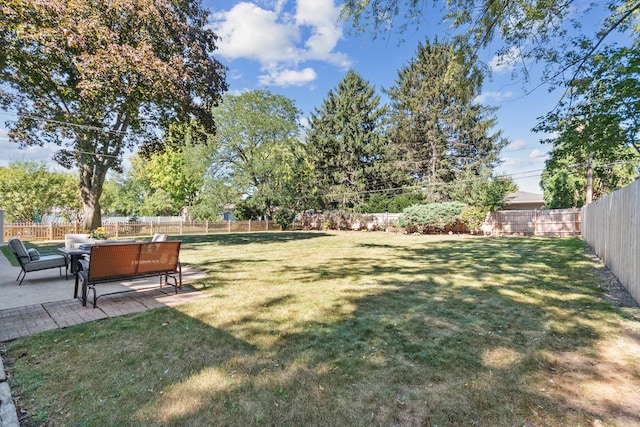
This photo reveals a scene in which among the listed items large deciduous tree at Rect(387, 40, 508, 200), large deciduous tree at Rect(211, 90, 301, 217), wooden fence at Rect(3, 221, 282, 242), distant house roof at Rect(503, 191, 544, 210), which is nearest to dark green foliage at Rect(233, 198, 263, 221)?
wooden fence at Rect(3, 221, 282, 242)

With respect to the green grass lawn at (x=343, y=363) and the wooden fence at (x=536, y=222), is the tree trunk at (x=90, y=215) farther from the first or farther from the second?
the wooden fence at (x=536, y=222)

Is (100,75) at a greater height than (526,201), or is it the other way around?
(100,75)

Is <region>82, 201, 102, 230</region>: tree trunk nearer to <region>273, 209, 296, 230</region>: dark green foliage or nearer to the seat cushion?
the seat cushion

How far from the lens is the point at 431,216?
2094cm

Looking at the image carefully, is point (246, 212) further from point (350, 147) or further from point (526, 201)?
point (526, 201)

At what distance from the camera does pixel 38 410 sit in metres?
2.16

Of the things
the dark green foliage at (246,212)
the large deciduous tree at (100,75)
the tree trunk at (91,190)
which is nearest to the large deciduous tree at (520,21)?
the large deciduous tree at (100,75)

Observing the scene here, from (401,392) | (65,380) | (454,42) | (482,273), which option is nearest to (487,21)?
(454,42)

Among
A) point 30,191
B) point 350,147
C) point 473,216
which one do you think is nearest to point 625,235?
point 473,216

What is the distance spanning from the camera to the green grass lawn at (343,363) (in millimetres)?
2156

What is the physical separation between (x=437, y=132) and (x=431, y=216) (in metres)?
11.6

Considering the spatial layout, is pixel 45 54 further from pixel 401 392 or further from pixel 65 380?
pixel 401 392

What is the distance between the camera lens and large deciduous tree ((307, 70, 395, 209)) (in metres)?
30.0

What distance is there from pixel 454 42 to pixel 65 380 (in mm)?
6980
